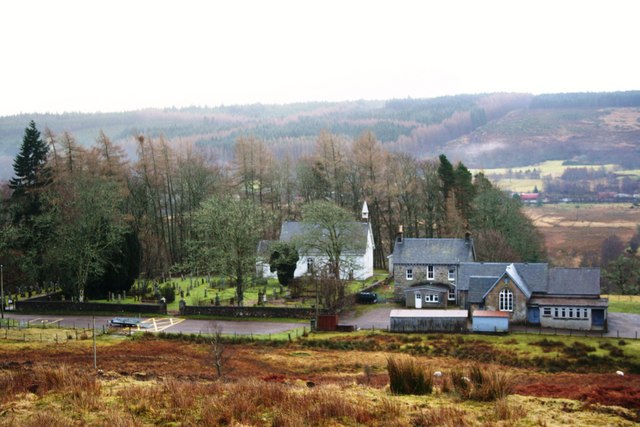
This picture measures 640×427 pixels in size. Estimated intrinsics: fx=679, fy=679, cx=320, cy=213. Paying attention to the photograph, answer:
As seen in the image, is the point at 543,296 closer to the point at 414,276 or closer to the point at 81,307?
the point at 414,276

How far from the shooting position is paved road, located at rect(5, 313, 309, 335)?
148ft

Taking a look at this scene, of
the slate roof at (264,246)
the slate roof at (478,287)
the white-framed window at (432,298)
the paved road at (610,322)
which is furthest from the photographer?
the slate roof at (264,246)

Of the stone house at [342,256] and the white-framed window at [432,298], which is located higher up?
the stone house at [342,256]

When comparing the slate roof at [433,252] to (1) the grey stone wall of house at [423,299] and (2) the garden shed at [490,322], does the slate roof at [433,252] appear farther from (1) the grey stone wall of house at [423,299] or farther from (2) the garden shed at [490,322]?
(2) the garden shed at [490,322]

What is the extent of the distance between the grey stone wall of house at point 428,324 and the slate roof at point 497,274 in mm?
4456

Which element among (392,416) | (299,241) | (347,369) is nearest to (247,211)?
(299,241)

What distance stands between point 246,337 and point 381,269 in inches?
1295

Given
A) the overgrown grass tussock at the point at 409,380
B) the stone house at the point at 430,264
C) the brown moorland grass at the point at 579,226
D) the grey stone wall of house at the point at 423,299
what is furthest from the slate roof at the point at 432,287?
the brown moorland grass at the point at 579,226

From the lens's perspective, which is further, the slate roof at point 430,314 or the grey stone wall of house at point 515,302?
the grey stone wall of house at point 515,302

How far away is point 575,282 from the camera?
47.0 m

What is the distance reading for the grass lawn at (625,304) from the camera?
51.3 m

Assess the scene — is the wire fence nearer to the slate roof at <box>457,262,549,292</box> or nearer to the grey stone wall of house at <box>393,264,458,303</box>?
the grey stone wall of house at <box>393,264,458,303</box>

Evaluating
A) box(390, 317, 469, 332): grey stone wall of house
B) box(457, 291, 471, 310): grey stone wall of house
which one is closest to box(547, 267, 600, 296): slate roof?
box(457, 291, 471, 310): grey stone wall of house

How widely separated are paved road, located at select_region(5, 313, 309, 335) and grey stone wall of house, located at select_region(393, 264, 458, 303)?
1108 centimetres
